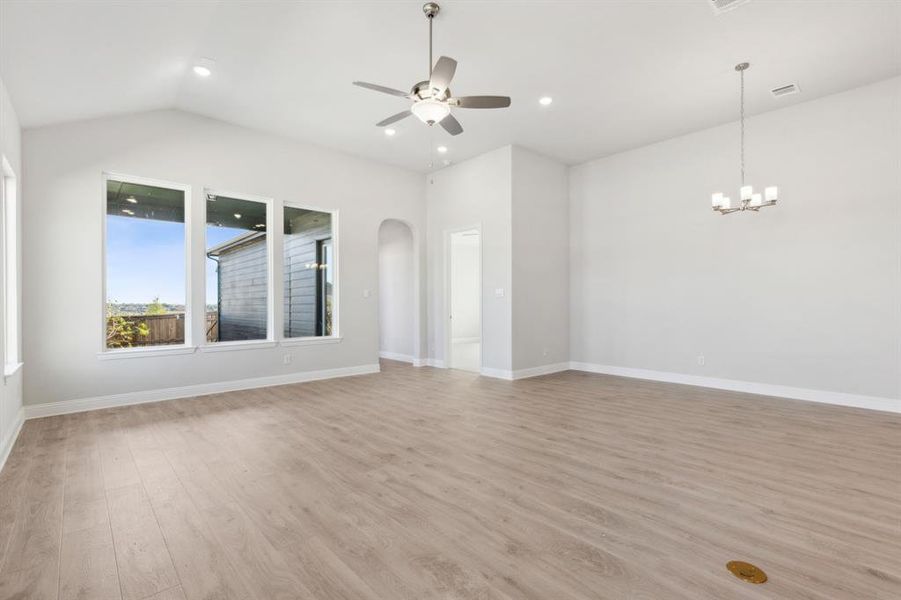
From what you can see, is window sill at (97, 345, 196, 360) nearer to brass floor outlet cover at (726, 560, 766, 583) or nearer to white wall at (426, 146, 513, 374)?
white wall at (426, 146, 513, 374)

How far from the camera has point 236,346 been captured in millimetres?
5711

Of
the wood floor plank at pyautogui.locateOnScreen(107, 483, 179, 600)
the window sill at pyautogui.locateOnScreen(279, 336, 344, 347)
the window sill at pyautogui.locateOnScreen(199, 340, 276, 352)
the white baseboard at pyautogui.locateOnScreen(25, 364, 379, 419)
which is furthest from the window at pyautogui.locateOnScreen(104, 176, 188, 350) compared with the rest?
the wood floor plank at pyautogui.locateOnScreen(107, 483, 179, 600)

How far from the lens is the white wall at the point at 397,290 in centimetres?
845

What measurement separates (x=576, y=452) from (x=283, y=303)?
4.69 meters

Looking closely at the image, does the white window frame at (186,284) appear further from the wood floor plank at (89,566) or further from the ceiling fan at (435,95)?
the ceiling fan at (435,95)

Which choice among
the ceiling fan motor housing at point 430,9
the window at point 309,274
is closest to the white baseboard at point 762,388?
the window at point 309,274

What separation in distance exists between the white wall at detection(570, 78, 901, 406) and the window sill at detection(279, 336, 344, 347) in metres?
4.24

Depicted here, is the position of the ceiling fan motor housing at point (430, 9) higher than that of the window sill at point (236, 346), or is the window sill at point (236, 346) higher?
the ceiling fan motor housing at point (430, 9)

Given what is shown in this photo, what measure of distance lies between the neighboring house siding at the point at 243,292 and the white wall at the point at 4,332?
80.4 inches

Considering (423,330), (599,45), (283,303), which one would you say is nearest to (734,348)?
(599,45)

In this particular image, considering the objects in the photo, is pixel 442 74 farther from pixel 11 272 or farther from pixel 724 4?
pixel 11 272

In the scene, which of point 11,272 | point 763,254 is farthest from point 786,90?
point 11,272

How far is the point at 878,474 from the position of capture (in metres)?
2.92

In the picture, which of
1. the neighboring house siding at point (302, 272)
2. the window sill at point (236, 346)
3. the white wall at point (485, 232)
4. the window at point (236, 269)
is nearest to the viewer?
the window sill at point (236, 346)
